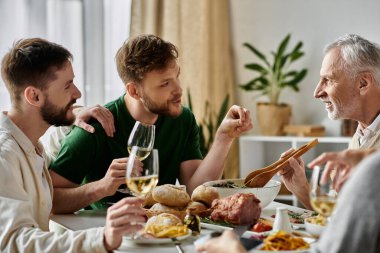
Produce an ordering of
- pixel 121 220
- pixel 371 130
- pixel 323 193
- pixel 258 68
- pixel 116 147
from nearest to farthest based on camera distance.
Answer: pixel 323 193
pixel 121 220
pixel 371 130
pixel 116 147
pixel 258 68

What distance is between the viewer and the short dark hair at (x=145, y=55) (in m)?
2.63

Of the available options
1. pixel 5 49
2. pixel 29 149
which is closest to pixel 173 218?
pixel 29 149

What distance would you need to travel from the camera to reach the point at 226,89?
18.1 feet

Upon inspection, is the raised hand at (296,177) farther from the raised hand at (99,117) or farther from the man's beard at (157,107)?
the raised hand at (99,117)

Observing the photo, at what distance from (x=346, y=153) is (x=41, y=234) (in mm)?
921

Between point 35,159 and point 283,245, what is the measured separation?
0.94 metres

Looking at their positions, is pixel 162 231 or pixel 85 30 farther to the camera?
pixel 85 30

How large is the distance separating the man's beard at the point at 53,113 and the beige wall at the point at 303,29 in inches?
128

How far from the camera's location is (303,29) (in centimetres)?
523

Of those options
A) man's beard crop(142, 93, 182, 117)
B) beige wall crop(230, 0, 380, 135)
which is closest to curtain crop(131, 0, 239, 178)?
beige wall crop(230, 0, 380, 135)

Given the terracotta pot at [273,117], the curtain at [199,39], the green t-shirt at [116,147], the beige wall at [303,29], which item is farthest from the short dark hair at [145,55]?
the beige wall at [303,29]

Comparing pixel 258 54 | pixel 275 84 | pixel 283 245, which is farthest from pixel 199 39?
pixel 283 245

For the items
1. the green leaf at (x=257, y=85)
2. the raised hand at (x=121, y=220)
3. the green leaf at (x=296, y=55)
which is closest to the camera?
the raised hand at (x=121, y=220)

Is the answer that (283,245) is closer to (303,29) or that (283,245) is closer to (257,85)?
(257,85)
